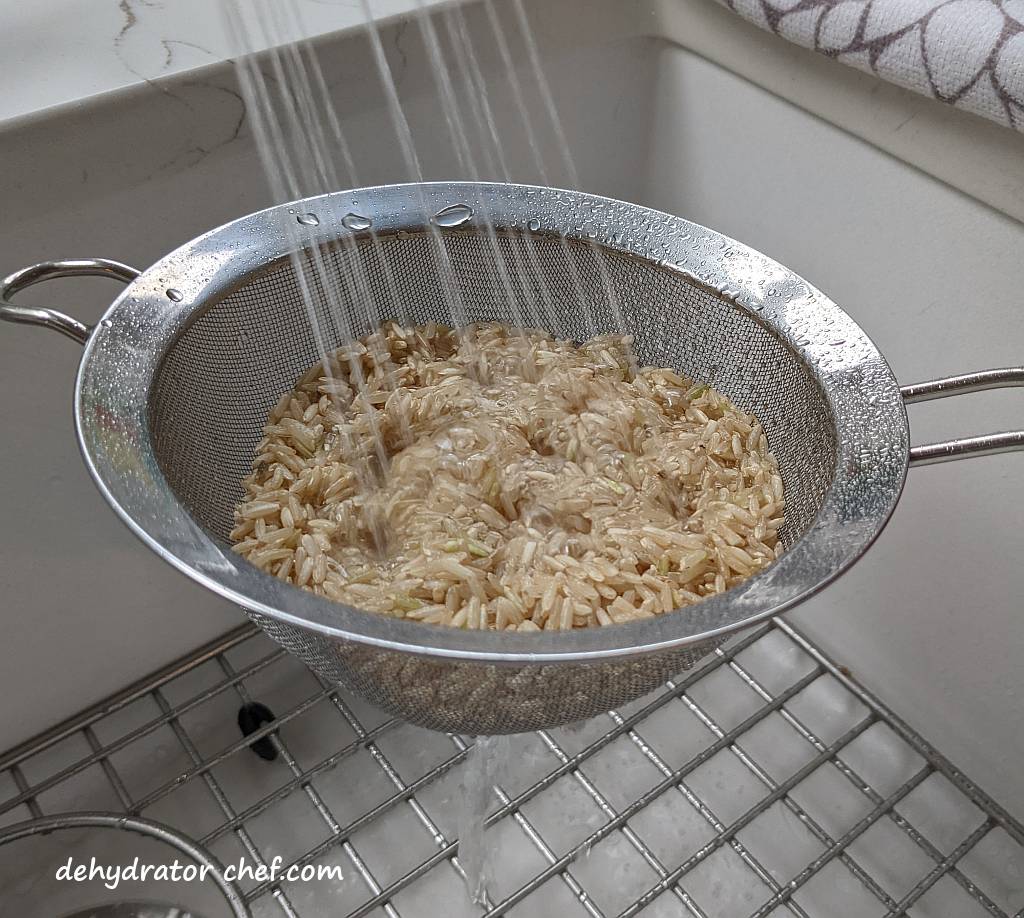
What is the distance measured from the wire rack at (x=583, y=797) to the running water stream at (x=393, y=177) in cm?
6

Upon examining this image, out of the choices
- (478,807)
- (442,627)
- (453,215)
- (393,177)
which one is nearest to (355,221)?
(453,215)

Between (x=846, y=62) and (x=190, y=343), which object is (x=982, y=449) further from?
(x=190, y=343)

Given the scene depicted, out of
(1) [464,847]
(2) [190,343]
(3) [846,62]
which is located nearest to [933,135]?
(3) [846,62]

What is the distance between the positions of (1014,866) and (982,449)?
608 mm

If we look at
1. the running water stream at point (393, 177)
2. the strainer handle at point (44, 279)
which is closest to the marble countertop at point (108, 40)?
the running water stream at point (393, 177)

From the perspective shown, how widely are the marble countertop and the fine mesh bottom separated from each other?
217 millimetres

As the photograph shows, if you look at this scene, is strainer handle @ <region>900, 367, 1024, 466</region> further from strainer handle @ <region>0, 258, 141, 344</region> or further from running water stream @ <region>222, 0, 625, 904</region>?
strainer handle @ <region>0, 258, 141, 344</region>

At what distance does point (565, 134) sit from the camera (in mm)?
1140

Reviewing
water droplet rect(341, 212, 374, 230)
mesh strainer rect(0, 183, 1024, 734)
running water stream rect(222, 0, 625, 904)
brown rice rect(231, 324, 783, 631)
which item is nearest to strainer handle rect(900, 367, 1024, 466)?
mesh strainer rect(0, 183, 1024, 734)

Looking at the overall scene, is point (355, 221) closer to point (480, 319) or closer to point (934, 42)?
point (480, 319)

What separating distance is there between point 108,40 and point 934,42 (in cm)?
72

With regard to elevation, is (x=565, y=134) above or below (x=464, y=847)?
above

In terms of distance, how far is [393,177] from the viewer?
1052 millimetres

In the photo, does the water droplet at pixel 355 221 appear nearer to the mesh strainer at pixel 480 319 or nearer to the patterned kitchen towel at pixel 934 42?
the mesh strainer at pixel 480 319
